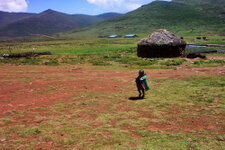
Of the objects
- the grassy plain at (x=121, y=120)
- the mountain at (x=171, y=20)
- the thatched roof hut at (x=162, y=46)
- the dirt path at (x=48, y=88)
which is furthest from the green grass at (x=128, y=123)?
the mountain at (x=171, y=20)

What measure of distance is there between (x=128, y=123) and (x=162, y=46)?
652 inches

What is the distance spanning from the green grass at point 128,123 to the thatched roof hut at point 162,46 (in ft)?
40.9

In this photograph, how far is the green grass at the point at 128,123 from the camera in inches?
202

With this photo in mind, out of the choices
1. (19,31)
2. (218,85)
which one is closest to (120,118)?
(218,85)

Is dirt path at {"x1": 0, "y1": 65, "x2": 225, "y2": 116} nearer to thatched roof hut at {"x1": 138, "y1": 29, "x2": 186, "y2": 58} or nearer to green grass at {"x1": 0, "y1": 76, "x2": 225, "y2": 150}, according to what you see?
green grass at {"x1": 0, "y1": 76, "x2": 225, "y2": 150}

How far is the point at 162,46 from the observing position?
2139 centimetres

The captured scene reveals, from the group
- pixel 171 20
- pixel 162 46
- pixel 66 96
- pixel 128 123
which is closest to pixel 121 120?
pixel 128 123

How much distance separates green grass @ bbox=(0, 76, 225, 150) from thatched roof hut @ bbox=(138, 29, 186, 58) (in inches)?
491

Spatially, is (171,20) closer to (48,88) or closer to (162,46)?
(162,46)

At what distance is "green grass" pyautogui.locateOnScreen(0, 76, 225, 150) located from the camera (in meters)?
5.14

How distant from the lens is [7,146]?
5027 millimetres

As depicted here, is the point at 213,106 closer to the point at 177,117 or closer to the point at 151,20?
the point at 177,117

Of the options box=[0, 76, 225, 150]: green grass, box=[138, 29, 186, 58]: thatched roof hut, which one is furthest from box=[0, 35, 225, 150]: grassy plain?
box=[138, 29, 186, 58]: thatched roof hut

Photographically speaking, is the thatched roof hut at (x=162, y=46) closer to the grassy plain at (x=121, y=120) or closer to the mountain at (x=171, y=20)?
the grassy plain at (x=121, y=120)
